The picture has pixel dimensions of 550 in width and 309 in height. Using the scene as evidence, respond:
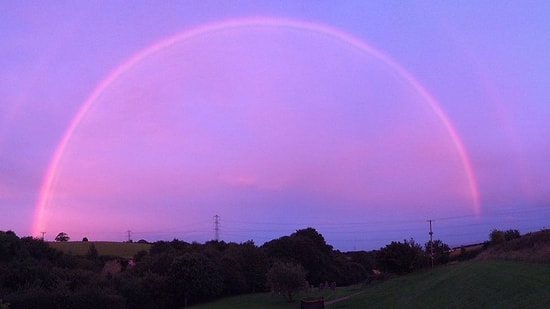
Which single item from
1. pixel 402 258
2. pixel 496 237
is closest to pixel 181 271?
pixel 402 258

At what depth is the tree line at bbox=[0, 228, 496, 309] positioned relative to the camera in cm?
5816

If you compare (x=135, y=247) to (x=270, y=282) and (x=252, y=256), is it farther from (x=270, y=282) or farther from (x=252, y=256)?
(x=270, y=282)

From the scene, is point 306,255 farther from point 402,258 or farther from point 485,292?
point 485,292

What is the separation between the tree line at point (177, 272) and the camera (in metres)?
58.2

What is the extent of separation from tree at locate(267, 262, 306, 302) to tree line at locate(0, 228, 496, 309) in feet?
0.36

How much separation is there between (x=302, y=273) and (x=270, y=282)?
3775mm

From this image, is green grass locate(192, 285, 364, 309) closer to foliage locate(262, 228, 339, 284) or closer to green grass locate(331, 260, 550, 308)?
green grass locate(331, 260, 550, 308)

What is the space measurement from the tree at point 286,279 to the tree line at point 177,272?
11cm

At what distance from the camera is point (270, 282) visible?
213 ft

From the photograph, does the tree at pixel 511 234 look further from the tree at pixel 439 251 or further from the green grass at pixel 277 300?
the green grass at pixel 277 300

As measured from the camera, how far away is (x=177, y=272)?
80.4 m

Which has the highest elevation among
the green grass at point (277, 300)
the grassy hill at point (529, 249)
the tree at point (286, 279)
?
the grassy hill at point (529, 249)

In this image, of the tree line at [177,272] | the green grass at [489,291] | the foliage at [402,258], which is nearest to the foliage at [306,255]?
the tree line at [177,272]

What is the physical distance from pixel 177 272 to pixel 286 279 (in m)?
22.3
